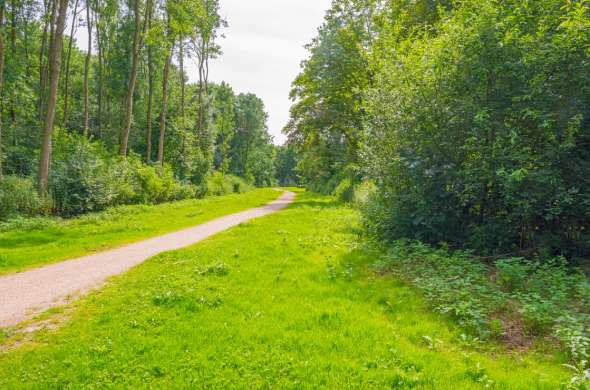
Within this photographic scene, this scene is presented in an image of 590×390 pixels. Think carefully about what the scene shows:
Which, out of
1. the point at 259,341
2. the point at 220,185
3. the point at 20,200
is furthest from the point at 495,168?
the point at 220,185

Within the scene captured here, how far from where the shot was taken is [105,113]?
121 feet

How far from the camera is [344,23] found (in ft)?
85.6

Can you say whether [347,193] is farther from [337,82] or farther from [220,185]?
[220,185]

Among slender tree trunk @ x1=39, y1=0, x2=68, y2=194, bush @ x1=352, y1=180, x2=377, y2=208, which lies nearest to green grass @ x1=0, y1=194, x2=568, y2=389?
bush @ x1=352, y1=180, x2=377, y2=208

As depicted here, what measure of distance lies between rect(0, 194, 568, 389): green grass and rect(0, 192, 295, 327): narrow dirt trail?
574 mm

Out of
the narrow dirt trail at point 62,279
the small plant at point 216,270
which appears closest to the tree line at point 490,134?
the small plant at point 216,270

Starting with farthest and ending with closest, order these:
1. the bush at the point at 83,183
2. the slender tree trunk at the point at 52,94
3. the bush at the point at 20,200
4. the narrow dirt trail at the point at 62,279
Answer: the bush at the point at 83,183
the slender tree trunk at the point at 52,94
the bush at the point at 20,200
the narrow dirt trail at the point at 62,279

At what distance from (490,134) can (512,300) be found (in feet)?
14.0

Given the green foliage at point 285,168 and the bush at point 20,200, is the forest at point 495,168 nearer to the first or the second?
the bush at point 20,200

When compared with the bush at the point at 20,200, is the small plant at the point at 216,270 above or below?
below

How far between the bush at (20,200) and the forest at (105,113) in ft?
0.12

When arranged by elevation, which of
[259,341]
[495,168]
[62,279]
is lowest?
[62,279]

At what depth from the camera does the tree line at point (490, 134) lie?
24.7 ft

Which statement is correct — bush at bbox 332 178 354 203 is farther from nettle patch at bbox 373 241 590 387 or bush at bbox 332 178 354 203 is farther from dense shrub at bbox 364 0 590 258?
nettle patch at bbox 373 241 590 387
